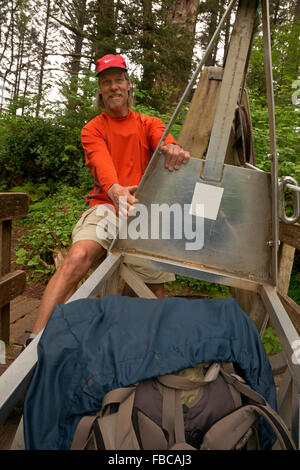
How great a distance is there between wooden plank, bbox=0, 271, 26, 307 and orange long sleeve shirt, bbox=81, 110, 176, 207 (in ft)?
2.84

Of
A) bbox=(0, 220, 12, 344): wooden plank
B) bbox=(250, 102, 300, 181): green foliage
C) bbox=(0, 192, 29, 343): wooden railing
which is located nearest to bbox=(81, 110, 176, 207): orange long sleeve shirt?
bbox=(0, 192, 29, 343): wooden railing

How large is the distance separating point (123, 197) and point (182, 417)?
1249mm

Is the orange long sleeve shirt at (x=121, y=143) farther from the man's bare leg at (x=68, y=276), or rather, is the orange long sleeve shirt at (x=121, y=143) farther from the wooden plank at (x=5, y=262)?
the wooden plank at (x=5, y=262)

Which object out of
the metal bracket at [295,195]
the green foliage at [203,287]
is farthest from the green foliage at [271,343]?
the metal bracket at [295,195]

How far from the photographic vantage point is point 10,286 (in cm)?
254

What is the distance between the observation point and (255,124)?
16.1ft

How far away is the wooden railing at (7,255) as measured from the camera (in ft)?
7.72

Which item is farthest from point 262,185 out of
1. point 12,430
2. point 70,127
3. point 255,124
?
point 70,127

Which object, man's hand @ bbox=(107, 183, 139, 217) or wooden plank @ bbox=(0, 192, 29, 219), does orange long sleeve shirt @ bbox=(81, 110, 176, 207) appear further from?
wooden plank @ bbox=(0, 192, 29, 219)

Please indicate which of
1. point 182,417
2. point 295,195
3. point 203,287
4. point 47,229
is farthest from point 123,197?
point 47,229

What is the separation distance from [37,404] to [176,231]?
3.89ft

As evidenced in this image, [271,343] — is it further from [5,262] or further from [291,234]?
[5,262]

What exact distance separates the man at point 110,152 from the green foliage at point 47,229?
2803 mm
